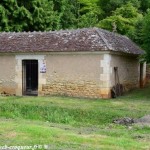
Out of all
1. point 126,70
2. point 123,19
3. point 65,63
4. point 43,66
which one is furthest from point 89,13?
point 65,63

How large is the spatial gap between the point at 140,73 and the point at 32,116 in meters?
14.9

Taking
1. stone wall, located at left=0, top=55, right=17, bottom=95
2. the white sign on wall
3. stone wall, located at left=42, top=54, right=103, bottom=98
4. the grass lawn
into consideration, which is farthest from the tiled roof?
the grass lawn

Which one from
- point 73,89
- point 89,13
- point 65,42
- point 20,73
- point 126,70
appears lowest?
point 73,89

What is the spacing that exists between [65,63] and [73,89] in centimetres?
152

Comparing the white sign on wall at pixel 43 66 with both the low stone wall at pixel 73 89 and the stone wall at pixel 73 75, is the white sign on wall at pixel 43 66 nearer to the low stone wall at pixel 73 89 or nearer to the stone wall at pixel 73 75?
the stone wall at pixel 73 75

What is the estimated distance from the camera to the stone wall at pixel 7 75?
23656mm

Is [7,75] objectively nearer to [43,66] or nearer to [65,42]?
[43,66]

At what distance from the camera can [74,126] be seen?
479 inches

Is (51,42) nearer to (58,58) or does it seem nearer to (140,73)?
(58,58)

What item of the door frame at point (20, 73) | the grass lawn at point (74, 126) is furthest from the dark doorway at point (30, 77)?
the grass lawn at point (74, 126)

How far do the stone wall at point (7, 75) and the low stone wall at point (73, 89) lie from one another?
7.08 ft

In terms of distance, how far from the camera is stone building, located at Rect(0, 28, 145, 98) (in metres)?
21.4

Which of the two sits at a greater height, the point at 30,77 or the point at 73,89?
the point at 30,77

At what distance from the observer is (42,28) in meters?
36.4
